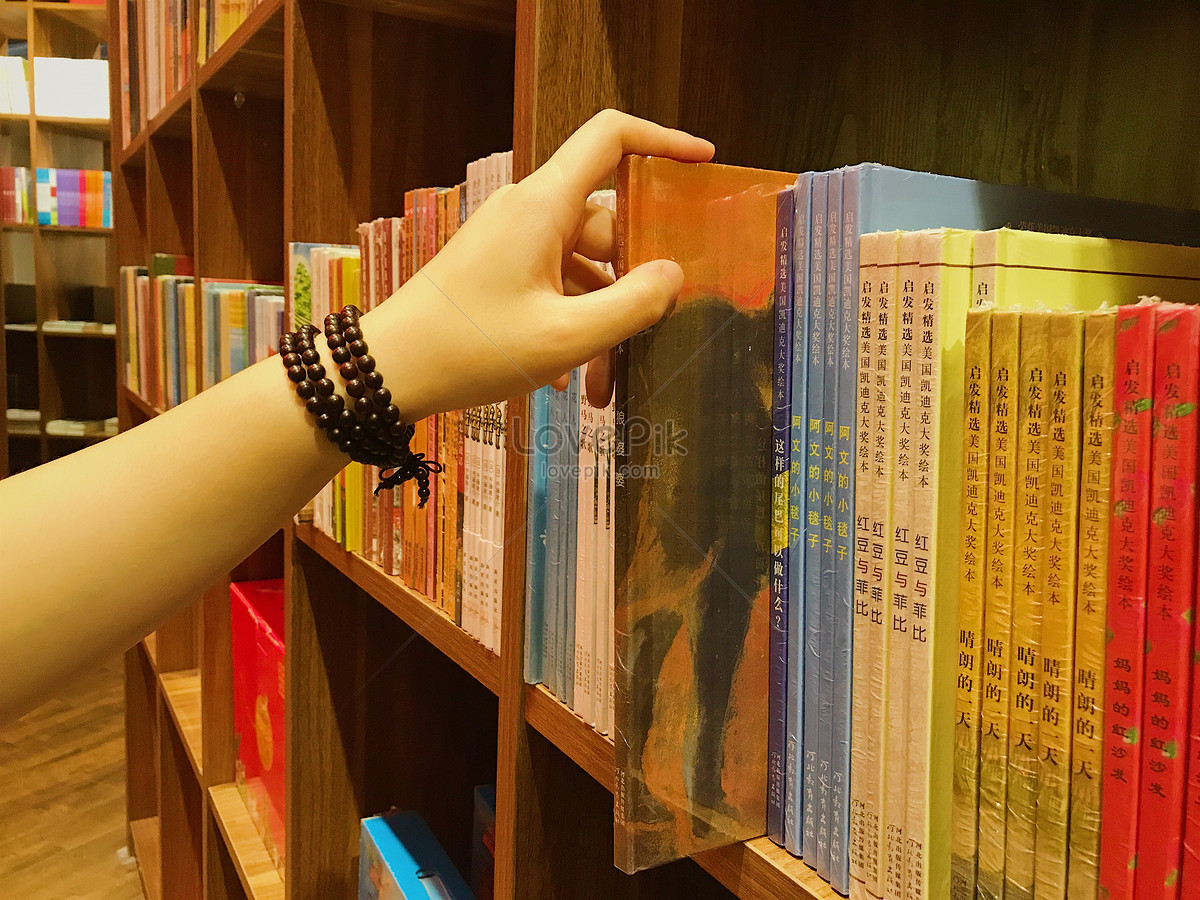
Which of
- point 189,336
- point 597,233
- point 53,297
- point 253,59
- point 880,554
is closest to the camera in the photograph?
point 880,554

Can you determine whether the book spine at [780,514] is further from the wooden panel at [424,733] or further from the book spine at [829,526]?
the wooden panel at [424,733]

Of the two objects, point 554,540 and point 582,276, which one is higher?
point 582,276

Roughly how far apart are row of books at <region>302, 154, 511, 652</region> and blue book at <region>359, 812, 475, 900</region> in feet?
1.09

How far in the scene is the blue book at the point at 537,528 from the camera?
0.66 meters

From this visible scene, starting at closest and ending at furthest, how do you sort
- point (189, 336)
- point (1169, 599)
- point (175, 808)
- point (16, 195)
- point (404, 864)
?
point (1169, 599) → point (404, 864) → point (189, 336) → point (175, 808) → point (16, 195)

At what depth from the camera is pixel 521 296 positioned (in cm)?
52

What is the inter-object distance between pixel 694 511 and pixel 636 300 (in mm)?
115

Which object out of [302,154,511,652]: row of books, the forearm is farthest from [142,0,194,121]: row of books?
the forearm

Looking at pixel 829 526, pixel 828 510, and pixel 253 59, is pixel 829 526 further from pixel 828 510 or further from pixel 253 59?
pixel 253 59

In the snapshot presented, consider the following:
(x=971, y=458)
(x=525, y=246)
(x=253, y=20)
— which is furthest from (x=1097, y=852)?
(x=253, y=20)

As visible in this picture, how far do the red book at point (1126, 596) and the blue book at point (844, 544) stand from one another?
0.12m

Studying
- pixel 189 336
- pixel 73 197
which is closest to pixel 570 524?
pixel 189 336

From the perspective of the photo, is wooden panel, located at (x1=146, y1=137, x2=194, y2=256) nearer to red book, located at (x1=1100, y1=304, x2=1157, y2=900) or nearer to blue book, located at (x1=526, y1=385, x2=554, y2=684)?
blue book, located at (x1=526, y1=385, x2=554, y2=684)

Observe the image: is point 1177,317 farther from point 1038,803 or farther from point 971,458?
point 1038,803
